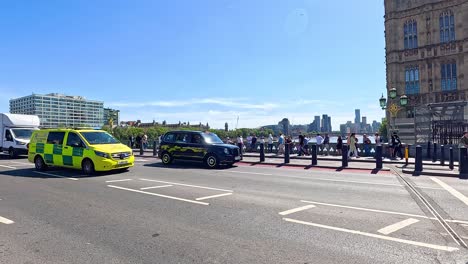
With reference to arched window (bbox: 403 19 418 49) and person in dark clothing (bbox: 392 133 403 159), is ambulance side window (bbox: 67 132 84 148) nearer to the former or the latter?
person in dark clothing (bbox: 392 133 403 159)

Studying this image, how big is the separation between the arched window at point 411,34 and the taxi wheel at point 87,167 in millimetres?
38953

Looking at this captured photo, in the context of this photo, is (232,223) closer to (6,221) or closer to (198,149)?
(6,221)

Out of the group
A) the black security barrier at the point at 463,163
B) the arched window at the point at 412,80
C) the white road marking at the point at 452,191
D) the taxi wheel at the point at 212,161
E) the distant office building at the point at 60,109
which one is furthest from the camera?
the distant office building at the point at 60,109

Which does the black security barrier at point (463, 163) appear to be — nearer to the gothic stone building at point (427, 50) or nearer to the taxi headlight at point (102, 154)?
the taxi headlight at point (102, 154)

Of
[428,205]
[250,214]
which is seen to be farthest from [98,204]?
[428,205]

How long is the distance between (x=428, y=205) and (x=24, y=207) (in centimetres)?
907

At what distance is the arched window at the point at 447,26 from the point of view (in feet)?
118

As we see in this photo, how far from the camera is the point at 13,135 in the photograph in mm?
21797

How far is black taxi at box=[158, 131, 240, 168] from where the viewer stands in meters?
15.8

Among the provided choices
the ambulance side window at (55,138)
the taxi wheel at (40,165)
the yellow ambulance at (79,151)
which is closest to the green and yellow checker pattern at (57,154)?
the yellow ambulance at (79,151)

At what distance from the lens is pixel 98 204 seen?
7.56 metres

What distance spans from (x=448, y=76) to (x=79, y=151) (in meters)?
39.0

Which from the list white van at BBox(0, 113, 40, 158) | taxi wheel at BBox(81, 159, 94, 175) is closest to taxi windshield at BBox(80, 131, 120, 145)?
taxi wheel at BBox(81, 159, 94, 175)

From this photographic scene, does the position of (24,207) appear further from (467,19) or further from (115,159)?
(467,19)
